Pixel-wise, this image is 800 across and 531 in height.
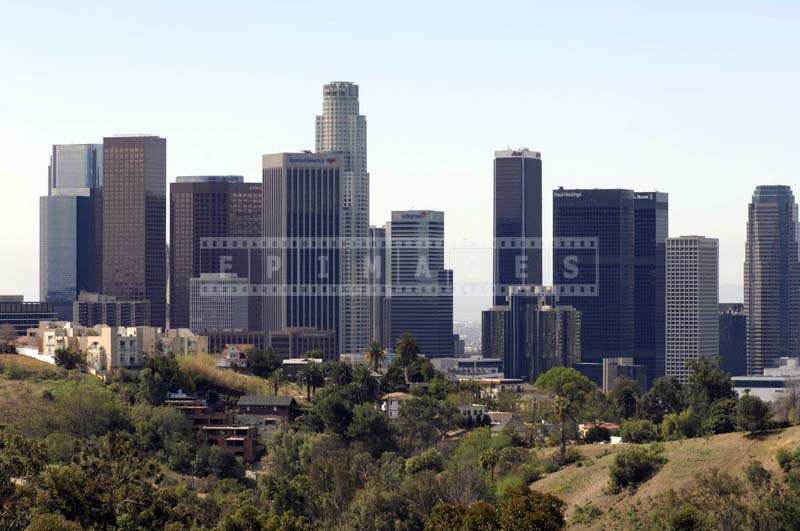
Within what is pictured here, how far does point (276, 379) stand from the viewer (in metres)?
173

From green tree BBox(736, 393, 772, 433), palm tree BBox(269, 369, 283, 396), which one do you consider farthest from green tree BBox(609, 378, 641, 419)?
green tree BBox(736, 393, 772, 433)

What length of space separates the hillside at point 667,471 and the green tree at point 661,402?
1182 inches

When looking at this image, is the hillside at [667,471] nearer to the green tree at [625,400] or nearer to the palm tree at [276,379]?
the green tree at [625,400]

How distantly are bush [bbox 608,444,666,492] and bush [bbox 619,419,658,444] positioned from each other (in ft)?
60.4

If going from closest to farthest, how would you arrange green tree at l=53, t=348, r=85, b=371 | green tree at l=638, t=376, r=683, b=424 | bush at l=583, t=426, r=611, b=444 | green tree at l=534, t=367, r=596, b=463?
green tree at l=534, t=367, r=596, b=463, bush at l=583, t=426, r=611, b=444, green tree at l=638, t=376, r=683, b=424, green tree at l=53, t=348, r=85, b=371

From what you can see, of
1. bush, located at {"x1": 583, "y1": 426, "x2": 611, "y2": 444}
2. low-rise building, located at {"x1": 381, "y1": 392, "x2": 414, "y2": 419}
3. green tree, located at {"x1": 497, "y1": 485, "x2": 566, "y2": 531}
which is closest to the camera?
green tree, located at {"x1": 497, "y1": 485, "x2": 566, "y2": 531}

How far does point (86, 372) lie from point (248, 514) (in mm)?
82919

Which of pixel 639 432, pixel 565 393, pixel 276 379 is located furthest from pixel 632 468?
pixel 276 379

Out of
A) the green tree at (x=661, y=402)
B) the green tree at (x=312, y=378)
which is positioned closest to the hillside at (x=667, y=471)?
the green tree at (x=661, y=402)

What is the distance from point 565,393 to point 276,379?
94.6 feet

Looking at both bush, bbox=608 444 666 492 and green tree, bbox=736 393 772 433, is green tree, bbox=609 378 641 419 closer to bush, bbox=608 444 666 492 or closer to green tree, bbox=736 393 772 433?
green tree, bbox=736 393 772 433

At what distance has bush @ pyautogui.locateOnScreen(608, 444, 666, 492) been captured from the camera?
113438mm

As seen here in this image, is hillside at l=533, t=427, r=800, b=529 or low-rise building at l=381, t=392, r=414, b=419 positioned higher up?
low-rise building at l=381, t=392, r=414, b=419

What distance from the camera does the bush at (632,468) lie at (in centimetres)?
11344
